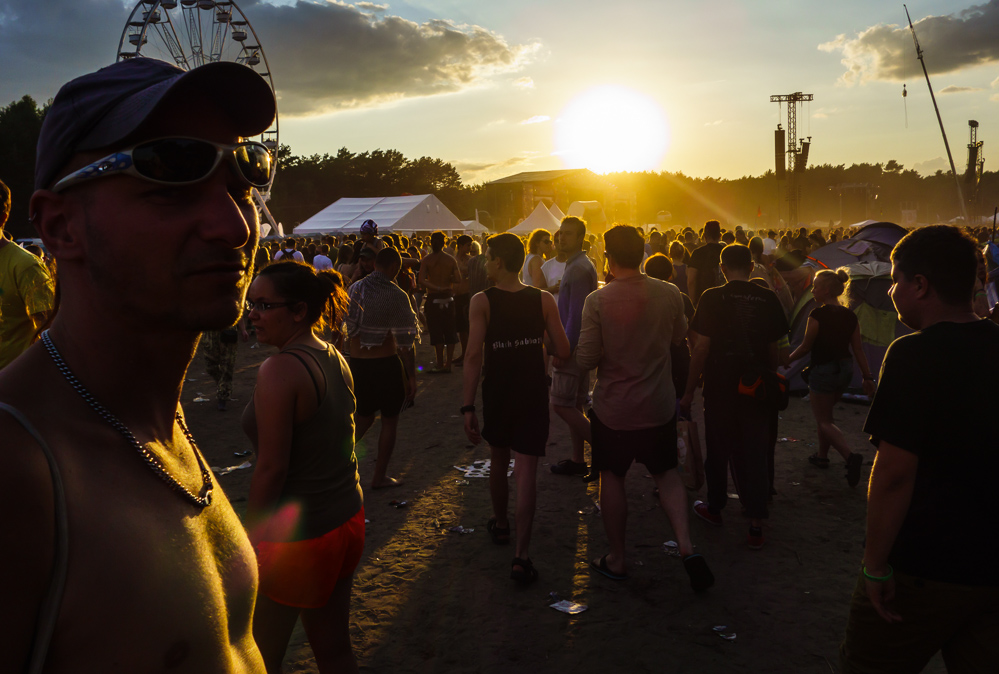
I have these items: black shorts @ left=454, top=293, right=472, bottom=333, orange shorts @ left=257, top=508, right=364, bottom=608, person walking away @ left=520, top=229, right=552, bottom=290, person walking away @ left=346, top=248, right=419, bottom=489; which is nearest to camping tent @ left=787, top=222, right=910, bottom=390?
person walking away @ left=520, top=229, right=552, bottom=290

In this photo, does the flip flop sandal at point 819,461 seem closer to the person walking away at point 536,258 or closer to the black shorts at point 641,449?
the black shorts at point 641,449

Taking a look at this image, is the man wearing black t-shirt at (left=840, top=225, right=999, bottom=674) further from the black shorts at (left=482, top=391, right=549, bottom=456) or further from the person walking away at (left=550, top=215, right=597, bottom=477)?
A: the person walking away at (left=550, top=215, right=597, bottom=477)

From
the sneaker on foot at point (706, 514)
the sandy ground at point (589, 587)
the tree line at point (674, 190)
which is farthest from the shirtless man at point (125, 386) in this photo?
the tree line at point (674, 190)

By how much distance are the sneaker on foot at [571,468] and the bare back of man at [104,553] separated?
5138mm

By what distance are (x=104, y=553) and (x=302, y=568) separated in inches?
60.2

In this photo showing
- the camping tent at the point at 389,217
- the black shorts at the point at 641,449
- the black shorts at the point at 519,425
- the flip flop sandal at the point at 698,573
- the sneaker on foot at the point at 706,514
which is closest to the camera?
the flip flop sandal at the point at 698,573

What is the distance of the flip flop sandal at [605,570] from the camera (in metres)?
4.13

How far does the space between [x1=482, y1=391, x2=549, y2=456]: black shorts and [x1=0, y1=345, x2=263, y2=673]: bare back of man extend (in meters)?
3.24

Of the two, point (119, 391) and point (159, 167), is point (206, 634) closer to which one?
point (119, 391)

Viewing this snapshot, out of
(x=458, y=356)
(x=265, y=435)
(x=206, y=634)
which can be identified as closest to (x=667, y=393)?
(x=265, y=435)

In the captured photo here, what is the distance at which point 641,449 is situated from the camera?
13.1 ft

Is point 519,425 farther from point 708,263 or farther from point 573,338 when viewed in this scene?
point 708,263

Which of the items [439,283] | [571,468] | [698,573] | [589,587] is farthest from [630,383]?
[439,283]

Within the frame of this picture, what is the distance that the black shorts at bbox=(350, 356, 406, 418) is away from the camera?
5.42 meters
